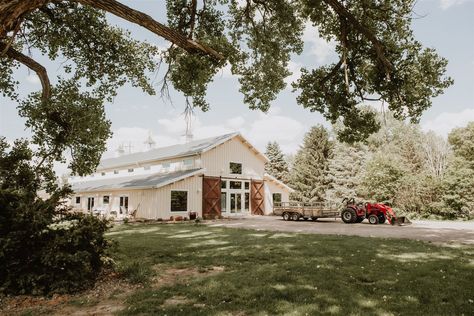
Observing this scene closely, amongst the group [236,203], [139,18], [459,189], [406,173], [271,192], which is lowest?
[236,203]

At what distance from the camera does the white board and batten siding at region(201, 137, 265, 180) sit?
27.1 m

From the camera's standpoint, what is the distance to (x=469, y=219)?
22750 millimetres

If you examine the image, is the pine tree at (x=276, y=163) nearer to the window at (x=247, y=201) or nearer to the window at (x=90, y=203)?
the window at (x=247, y=201)

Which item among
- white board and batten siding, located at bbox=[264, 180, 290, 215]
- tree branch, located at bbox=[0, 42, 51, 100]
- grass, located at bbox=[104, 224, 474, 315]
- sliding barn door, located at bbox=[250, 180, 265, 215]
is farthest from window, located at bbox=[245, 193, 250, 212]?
tree branch, located at bbox=[0, 42, 51, 100]

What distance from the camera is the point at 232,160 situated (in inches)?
1128

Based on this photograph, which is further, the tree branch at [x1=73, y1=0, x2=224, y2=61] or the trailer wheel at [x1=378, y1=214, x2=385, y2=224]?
the trailer wheel at [x1=378, y1=214, x2=385, y2=224]

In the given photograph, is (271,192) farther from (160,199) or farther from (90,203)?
(90,203)

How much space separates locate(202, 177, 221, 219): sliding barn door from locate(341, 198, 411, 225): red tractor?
1023 cm

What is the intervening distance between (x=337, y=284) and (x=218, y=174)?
21.5 metres

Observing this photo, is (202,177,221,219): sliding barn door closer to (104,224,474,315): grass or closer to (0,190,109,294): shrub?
(104,224,474,315): grass

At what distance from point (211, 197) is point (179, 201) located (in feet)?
8.95

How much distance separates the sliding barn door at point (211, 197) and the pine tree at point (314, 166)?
41.0ft

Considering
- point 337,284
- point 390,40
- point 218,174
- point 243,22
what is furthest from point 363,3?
point 218,174

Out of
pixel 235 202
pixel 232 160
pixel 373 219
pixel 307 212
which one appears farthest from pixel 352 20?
pixel 235 202
